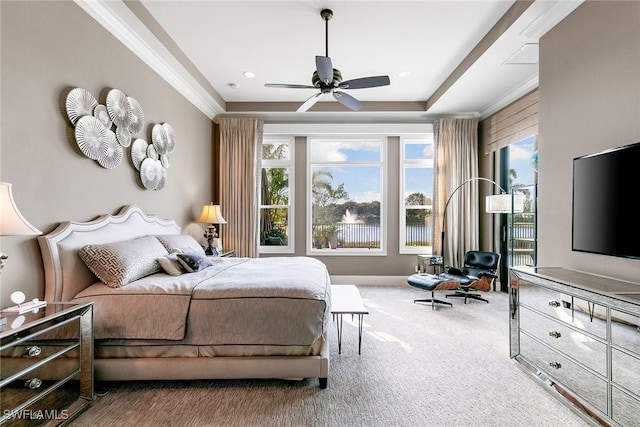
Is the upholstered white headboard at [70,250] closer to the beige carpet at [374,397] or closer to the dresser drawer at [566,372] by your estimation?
the beige carpet at [374,397]

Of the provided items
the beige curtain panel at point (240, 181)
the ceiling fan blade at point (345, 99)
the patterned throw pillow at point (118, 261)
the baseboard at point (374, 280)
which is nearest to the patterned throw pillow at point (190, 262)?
the patterned throw pillow at point (118, 261)

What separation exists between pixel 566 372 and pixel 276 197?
4.47 m

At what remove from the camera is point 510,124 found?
445 centimetres

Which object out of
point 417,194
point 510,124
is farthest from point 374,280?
point 510,124

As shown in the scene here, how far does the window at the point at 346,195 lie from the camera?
5.57 meters

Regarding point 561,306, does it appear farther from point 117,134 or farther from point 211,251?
point 211,251

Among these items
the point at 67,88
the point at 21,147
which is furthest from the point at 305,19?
the point at 21,147

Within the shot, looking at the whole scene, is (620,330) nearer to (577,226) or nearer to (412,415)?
(577,226)

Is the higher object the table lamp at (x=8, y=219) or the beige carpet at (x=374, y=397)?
the table lamp at (x=8, y=219)

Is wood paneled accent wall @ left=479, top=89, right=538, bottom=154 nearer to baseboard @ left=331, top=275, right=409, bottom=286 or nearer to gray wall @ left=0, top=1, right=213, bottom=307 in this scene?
baseboard @ left=331, top=275, right=409, bottom=286

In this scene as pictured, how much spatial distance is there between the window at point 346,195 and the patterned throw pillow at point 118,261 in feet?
10.8

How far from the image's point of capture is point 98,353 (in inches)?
81.8

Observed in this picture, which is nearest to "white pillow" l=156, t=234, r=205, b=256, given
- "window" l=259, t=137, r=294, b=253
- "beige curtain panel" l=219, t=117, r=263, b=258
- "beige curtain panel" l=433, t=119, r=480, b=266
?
"beige curtain panel" l=219, t=117, r=263, b=258

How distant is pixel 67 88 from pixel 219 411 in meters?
2.46
